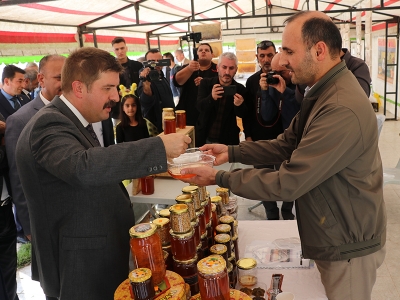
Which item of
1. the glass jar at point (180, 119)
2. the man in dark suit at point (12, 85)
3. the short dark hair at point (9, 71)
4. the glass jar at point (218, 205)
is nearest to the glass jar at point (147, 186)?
the glass jar at point (180, 119)

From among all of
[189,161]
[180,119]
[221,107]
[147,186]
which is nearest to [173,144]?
[189,161]

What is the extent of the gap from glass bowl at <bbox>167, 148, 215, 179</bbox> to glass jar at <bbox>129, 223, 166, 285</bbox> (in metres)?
0.41

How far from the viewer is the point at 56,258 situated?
4.58 ft

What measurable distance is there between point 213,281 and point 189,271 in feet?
0.71

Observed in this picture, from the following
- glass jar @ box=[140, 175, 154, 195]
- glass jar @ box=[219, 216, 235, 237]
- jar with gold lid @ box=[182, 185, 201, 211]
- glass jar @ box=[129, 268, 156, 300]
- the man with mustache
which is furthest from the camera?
the man with mustache

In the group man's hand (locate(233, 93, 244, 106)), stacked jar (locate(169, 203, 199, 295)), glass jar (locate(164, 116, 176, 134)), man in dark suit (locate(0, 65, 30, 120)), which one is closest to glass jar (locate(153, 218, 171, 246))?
stacked jar (locate(169, 203, 199, 295))

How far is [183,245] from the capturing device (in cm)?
126

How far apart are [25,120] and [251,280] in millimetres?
1570

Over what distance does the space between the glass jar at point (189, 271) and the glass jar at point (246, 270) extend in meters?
0.22

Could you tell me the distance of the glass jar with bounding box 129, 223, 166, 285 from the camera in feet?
3.72

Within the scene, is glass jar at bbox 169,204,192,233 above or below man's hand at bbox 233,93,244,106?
below

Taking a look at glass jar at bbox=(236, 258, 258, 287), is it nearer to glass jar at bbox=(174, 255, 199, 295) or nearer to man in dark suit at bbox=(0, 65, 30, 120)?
glass jar at bbox=(174, 255, 199, 295)

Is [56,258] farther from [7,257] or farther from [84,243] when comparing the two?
[7,257]

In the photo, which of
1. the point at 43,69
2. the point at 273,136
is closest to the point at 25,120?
the point at 43,69
